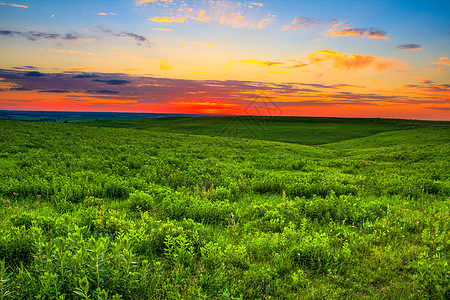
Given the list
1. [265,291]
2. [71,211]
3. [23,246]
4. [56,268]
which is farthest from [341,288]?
Result: [71,211]

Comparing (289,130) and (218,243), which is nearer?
(218,243)

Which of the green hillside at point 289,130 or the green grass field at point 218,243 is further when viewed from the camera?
the green hillside at point 289,130

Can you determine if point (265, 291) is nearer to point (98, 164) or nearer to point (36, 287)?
point (36, 287)

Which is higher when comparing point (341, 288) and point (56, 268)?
point (56, 268)

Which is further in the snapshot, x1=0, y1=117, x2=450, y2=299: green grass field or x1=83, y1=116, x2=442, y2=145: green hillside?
x1=83, y1=116, x2=442, y2=145: green hillside

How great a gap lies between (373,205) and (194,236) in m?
5.32

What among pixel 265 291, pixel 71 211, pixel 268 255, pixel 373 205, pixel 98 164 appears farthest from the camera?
pixel 98 164

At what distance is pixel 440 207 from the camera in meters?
7.26

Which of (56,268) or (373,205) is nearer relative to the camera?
(56,268)

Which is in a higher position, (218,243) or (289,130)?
(289,130)

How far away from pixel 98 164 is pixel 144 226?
295 inches

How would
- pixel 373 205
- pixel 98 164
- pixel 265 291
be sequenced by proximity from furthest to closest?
pixel 98 164 < pixel 373 205 < pixel 265 291

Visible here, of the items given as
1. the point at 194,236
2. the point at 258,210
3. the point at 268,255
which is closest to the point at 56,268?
the point at 194,236

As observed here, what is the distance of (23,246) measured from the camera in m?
4.23
